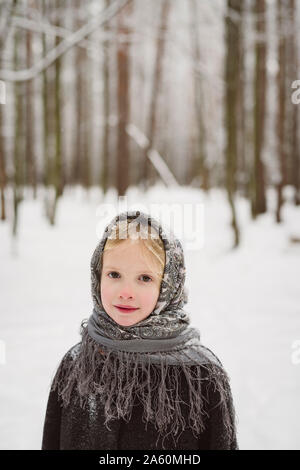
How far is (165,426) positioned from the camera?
1120 mm

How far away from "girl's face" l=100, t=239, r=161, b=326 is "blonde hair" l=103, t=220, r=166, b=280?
0.01 m

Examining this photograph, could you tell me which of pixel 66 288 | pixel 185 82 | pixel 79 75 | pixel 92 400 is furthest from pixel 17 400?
pixel 185 82

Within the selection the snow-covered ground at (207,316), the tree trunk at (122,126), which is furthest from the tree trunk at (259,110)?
the tree trunk at (122,126)

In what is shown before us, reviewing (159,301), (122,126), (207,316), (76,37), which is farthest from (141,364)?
(122,126)

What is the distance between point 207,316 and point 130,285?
9.80 ft

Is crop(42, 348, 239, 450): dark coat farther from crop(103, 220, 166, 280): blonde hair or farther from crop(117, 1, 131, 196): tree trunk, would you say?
crop(117, 1, 131, 196): tree trunk

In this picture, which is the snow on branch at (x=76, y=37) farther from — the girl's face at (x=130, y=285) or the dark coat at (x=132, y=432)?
the dark coat at (x=132, y=432)

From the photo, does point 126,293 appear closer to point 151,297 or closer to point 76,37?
point 151,297

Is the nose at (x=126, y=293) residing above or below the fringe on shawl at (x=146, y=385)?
above

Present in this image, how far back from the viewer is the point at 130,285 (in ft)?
3.54

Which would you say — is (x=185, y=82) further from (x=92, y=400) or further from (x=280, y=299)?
(x=92, y=400)

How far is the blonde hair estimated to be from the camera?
110 cm

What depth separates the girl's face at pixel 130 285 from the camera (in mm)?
1072

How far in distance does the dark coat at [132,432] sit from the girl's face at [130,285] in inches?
10.1
